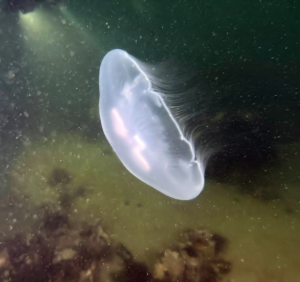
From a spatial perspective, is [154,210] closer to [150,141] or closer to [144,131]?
[150,141]

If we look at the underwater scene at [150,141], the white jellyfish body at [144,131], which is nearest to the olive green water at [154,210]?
the underwater scene at [150,141]

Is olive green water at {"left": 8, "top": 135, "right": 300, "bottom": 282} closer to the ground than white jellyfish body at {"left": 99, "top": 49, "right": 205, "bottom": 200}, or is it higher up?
closer to the ground

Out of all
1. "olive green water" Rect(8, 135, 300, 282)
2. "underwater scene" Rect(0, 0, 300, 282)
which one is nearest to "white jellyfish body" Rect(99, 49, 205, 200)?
"underwater scene" Rect(0, 0, 300, 282)

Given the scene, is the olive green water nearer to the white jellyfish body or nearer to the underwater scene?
the underwater scene

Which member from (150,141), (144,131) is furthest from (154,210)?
(144,131)

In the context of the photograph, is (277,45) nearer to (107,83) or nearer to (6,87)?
(107,83)

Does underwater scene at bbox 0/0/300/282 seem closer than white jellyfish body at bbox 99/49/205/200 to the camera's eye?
Yes
